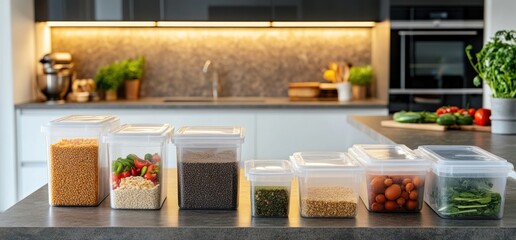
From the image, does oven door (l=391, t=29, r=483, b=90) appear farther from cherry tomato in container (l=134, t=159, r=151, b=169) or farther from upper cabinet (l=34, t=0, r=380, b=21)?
cherry tomato in container (l=134, t=159, r=151, b=169)

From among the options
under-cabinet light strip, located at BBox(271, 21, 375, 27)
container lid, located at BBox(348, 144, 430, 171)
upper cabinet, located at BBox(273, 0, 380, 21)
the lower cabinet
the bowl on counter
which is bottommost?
the lower cabinet

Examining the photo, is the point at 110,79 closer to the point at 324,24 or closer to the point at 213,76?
the point at 213,76

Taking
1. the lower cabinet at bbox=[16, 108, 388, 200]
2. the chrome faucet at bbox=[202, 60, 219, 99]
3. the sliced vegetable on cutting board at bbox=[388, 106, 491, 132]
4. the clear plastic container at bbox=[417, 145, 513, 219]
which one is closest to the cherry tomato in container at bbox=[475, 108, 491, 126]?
the sliced vegetable on cutting board at bbox=[388, 106, 491, 132]

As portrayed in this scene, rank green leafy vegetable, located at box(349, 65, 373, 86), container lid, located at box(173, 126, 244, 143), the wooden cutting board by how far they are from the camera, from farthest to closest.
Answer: green leafy vegetable, located at box(349, 65, 373, 86)
the wooden cutting board
container lid, located at box(173, 126, 244, 143)

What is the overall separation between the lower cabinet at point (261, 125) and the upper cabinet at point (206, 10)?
0.72 metres

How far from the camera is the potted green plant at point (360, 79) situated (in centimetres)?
558

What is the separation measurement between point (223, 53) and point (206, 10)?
57 centimetres

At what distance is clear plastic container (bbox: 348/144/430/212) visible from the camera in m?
1.93

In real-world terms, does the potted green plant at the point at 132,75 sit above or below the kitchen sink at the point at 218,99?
above

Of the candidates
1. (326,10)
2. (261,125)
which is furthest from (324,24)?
(261,125)

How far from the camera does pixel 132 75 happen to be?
18.6ft

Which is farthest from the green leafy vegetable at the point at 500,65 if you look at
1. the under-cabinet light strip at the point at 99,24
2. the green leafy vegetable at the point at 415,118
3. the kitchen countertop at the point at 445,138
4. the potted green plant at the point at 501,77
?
the under-cabinet light strip at the point at 99,24

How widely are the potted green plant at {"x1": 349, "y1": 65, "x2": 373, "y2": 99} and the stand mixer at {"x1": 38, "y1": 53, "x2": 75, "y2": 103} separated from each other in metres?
2.14

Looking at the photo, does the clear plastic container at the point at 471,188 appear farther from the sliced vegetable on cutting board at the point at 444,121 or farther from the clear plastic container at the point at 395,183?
the sliced vegetable on cutting board at the point at 444,121
